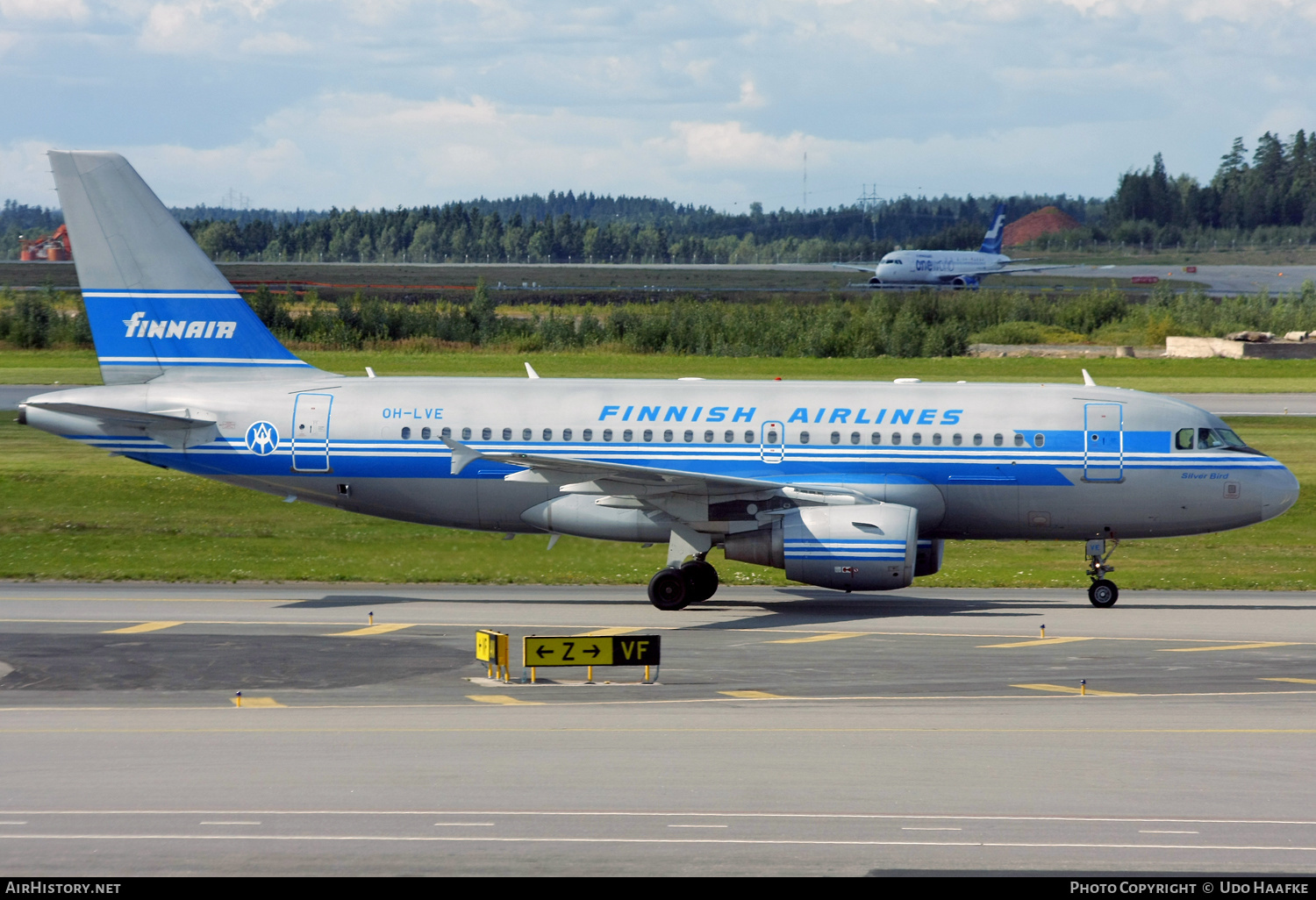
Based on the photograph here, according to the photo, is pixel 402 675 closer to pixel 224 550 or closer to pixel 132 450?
pixel 132 450

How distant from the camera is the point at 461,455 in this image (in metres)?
29.5

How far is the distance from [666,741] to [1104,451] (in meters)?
15.7

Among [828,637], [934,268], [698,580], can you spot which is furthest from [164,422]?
[934,268]

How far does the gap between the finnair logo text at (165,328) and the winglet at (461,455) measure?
26.0ft

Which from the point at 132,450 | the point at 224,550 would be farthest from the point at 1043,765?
the point at 224,550

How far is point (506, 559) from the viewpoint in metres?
35.8

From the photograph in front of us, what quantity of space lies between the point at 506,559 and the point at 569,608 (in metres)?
5.02

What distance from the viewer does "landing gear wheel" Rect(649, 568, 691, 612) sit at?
101 feet

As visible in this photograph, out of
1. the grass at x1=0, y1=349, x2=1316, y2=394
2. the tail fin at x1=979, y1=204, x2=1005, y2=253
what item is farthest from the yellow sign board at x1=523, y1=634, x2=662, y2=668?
the tail fin at x1=979, y1=204, x2=1005, y2=253

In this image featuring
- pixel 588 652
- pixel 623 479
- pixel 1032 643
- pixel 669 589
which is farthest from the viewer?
pixel 669 589

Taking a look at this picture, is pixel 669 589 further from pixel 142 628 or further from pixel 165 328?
pixel 165 328

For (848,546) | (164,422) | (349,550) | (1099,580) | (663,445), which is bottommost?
(349,550)

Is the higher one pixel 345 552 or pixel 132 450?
pixel 132 450

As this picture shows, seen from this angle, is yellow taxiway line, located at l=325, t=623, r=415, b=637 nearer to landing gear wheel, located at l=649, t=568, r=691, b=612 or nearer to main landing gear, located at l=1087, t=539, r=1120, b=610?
landing gear wheel, located at l=649, t=568, r=691, b=612
